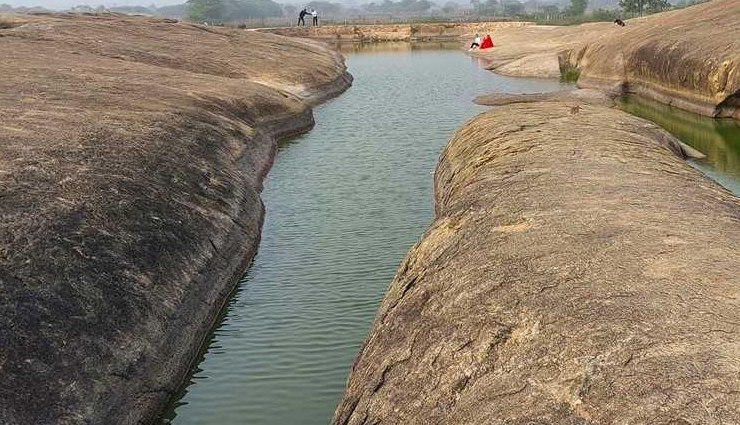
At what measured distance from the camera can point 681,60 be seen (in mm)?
30844

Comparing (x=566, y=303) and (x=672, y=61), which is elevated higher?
(x=672, y=61)

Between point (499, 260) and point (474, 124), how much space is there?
12516mm

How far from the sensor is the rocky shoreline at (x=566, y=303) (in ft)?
20.9

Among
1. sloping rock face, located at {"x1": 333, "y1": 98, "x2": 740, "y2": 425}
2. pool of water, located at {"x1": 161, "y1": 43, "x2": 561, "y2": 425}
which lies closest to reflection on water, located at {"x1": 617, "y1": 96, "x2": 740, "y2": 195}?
pool of water, located at {"x1": 161, "y1": 43, "x2": 561, "y2": 425}

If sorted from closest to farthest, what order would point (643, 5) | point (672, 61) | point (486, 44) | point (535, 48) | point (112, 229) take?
point (112, 229)
point (672, 61)
point (535, 48)
point (486, 44)
point (643, 5)

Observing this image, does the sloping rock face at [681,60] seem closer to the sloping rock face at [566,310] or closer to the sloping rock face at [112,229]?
the sloping rock face at [112,229]

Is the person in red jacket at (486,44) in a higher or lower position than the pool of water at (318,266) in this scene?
higher

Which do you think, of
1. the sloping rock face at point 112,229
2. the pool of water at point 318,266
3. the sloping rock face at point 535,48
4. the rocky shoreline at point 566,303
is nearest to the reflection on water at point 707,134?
the rocky shoreline at point 566,303

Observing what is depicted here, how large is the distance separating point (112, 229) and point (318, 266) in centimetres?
424

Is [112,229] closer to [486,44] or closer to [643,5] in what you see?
[486,44]

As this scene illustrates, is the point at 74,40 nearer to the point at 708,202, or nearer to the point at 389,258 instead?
the point at 389,258

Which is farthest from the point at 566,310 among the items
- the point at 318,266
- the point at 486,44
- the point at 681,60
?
the point at 486,44

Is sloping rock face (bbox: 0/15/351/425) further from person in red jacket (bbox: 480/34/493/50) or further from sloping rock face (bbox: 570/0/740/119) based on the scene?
person in red jacket (bbox: 480/34/493/50)

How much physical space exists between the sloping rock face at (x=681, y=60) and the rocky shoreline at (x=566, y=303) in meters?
14.2
